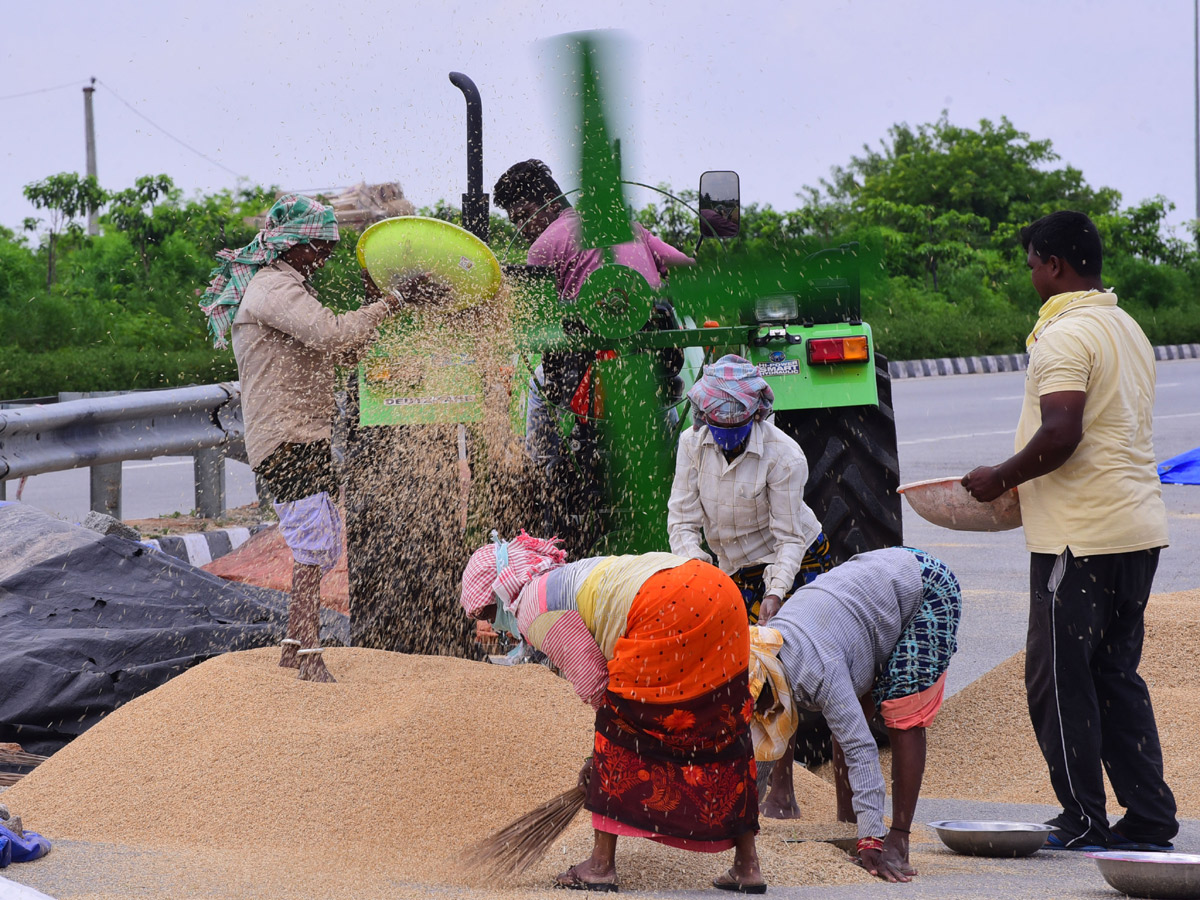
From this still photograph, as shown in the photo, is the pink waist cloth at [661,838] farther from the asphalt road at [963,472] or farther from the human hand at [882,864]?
the asphalt road at [963,472]

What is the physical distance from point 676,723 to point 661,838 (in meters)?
0.28

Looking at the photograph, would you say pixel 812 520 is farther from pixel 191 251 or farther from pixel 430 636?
pixel 191 251

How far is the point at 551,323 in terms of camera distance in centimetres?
512

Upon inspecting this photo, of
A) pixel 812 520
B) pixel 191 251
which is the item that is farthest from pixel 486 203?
pixel 191 251

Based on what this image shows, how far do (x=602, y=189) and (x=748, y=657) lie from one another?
221 centimetres

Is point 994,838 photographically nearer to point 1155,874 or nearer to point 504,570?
point 1155,874

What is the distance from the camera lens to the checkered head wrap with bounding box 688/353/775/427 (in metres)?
4.39

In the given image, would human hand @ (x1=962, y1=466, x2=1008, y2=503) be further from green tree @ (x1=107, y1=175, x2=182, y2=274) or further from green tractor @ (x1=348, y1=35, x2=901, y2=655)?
green tree @ (x1=107, y1=175, x2=182, y2=274)

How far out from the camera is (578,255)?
5.09m

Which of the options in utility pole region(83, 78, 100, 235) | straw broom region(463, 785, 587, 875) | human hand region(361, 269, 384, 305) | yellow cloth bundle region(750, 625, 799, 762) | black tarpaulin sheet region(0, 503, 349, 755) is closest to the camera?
straw broom region(463, 785, 587, 875)

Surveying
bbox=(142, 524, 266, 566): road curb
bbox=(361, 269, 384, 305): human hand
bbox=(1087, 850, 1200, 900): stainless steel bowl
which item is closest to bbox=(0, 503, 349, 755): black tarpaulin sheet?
bbox=(142, 524, 266, 566): road curb

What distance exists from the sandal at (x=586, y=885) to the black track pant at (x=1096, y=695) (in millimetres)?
1415

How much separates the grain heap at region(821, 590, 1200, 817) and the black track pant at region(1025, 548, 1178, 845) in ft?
1.70

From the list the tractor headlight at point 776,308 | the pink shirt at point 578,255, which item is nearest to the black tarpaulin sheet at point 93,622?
the pink shirt at point 578,255
